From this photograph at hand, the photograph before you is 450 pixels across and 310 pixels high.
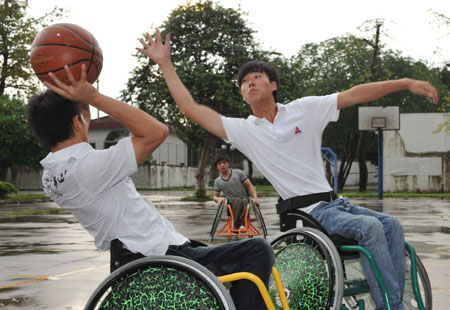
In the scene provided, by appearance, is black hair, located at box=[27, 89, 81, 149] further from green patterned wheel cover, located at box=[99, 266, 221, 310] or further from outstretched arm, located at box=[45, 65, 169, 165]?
green patterned wheel cover, located at box=[99, 266, 221, 310]

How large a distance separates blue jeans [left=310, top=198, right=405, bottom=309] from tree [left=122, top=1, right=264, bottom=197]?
2504cm

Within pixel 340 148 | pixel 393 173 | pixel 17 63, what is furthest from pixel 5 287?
pixel 340 148

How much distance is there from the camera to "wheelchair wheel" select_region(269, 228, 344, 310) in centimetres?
369

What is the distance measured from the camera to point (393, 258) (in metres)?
3.93

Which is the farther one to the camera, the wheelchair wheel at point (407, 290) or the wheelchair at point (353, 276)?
the wheelchair wheel at point (407, 290)

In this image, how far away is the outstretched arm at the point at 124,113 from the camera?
2.79 metres

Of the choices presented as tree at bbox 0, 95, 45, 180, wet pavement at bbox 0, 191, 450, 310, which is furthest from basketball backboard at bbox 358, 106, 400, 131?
wet pavement at bbox 0, 191, 450, 310

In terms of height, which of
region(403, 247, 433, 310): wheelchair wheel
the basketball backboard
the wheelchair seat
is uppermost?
the basketball backboard

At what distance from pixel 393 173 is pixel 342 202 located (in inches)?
1445

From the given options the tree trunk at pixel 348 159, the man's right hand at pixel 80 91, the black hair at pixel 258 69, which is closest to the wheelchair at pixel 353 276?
the black hair at pixel 258 69

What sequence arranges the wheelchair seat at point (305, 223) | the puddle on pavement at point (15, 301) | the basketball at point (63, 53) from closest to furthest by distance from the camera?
the basketball at point (63, 53) → the wheelchair seat at point (305, 223) → the puddle on pavement at point (15, 301)

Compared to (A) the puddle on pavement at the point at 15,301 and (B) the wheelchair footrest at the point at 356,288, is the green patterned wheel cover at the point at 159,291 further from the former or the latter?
(A) the puddle on pavement at the point at 15,301

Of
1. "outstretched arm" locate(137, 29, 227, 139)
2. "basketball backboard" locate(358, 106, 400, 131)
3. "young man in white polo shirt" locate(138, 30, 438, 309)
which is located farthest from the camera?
"basketball backboard" locate(358, 106, 400, 131)

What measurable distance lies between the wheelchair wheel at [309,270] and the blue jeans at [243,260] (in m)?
0.76
